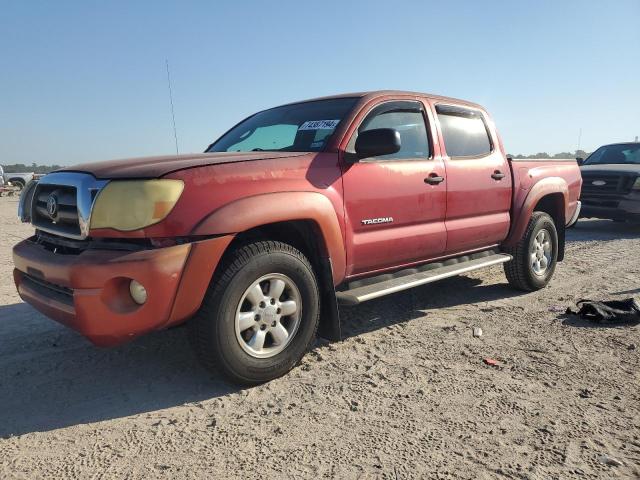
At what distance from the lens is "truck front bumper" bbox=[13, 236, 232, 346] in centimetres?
247

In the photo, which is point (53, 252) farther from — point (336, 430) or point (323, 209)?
point (336, 430)

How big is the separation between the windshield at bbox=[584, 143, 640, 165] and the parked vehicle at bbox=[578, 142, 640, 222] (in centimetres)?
28

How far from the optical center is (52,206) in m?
2.86

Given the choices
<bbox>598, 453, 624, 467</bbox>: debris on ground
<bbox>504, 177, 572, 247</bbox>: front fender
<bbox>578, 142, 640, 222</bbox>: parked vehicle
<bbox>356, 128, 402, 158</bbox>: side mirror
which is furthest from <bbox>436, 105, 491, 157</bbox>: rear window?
<bbox>578, 142, 640, 222</bbox>: parked vehicle

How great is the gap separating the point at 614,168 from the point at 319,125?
8436 mm

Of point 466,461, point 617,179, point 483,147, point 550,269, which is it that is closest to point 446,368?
point 466,461

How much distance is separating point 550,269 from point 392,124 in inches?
109

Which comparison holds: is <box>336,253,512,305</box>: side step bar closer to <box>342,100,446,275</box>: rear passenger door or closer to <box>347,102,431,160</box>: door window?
<box>342,100,446,275</box>: rear passenger door

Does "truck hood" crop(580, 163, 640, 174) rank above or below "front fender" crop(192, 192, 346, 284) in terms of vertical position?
below

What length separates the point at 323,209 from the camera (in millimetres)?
3111

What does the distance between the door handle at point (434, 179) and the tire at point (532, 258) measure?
5.14ft

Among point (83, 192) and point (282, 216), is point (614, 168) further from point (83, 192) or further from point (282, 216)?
point (83, 192)

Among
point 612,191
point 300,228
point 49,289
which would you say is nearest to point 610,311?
point 300,228

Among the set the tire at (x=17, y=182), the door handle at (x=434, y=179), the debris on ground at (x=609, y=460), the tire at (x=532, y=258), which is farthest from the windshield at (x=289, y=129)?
the tire at (x=17, y=182)
